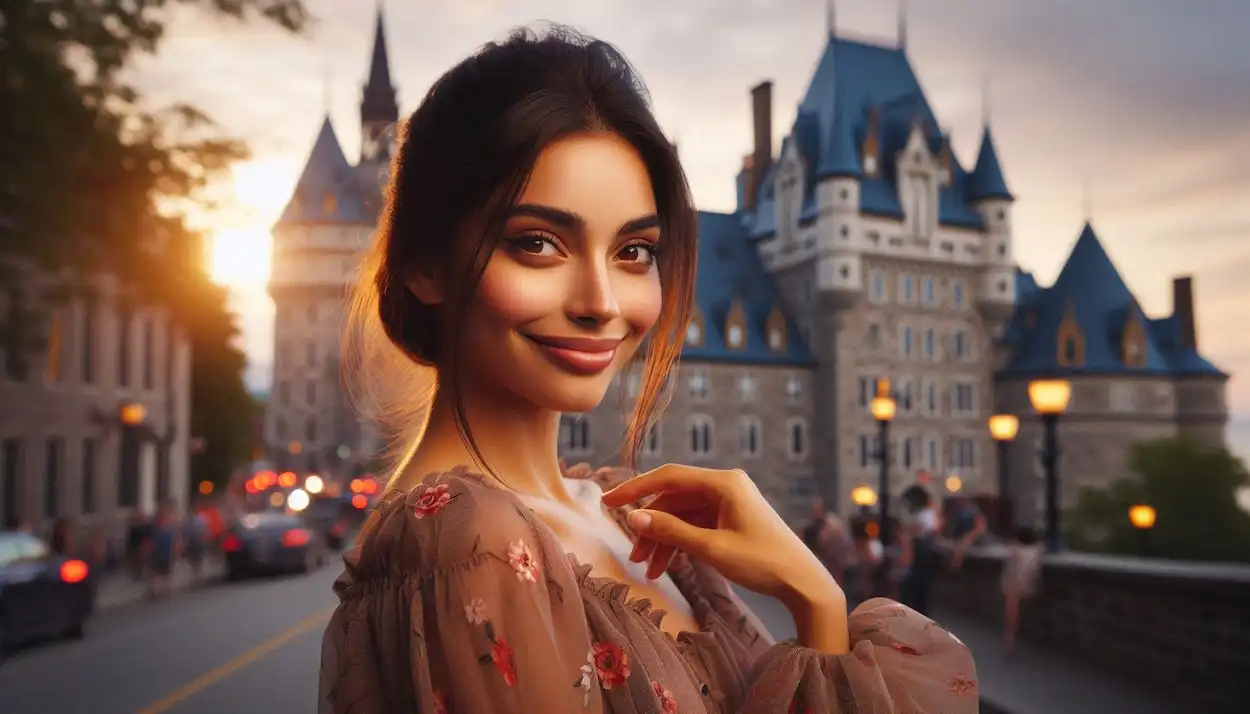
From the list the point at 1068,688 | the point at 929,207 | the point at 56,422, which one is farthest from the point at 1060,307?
the point at 1068,688

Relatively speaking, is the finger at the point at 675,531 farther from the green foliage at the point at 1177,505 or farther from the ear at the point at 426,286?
the green foliage at the point at 1177,505

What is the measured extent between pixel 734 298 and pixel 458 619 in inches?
2240

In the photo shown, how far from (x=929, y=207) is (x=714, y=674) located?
60.4 metres

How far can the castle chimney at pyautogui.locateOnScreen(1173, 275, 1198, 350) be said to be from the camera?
67.2 meters

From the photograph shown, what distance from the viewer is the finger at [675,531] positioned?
5.61 ft

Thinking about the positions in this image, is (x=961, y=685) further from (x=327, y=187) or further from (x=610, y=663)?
(x=327, y=187)

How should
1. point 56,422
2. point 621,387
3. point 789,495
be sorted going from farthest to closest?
1. point 789,495
2. point 56,422
3. point 621,387

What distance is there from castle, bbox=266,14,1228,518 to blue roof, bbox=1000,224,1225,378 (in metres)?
0.12

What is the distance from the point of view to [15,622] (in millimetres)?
13211

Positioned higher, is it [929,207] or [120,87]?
[929,207]

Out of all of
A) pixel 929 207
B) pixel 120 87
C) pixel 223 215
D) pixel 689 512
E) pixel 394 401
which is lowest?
pixel 689 512

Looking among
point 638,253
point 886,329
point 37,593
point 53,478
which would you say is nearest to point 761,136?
point 886,329

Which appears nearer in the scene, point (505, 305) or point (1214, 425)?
point (505, 305)

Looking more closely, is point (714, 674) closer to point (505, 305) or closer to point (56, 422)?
point (505, 305)
